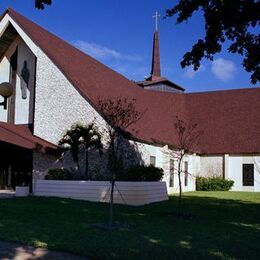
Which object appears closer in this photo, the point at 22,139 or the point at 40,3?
the point at 40,3

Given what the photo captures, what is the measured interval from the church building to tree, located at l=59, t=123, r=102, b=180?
68 centimetres

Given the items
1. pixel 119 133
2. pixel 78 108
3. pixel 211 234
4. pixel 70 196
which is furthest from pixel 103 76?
pixel 211 234

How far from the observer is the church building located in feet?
82.4

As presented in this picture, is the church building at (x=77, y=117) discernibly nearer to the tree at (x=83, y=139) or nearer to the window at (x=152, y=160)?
the window at (x=152, y=160)

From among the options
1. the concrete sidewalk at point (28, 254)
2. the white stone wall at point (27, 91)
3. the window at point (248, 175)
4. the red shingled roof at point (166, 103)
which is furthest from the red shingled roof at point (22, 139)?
the window at point (248, 175)

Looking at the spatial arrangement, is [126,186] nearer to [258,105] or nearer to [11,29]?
[11,29]

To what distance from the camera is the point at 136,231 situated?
12.5 meters

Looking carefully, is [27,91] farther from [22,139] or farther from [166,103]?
[166,103]

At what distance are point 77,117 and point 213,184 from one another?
1239 cm

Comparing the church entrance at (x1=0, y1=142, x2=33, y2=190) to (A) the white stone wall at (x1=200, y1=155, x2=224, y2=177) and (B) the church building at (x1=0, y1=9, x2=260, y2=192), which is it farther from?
(A) the white stone wall at (x1=200, y1=155, x2=224, y2=177)

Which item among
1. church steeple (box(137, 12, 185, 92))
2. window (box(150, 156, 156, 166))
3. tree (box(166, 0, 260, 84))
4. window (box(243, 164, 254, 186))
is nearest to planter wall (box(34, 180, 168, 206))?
window (box(150, 156, 156, 166))

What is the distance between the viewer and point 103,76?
29828 millimetres

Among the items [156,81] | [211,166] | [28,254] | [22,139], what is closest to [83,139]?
[22,139]

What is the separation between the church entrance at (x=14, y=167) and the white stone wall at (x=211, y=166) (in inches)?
524
